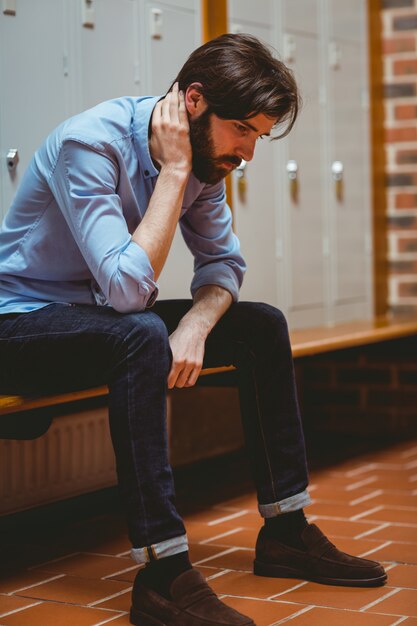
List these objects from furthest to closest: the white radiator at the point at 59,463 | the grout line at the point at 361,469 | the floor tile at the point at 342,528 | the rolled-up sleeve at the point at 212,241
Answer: the grout line at the point at 361,469 < the white radiator at the point at 59,463 < the floor tile at the point at 342,528 < the rolled-up sleeve at the point at 212,241

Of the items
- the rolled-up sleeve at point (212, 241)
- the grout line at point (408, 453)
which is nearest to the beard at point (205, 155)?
the rolled-up sleeve at point (212, 241)

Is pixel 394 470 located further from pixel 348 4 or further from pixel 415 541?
pixel 348 4

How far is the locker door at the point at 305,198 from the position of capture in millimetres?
3932

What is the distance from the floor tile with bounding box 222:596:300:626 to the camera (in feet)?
7.22

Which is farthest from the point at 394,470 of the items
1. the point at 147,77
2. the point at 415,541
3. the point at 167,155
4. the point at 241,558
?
the point at 167,155

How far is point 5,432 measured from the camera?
2.51 m

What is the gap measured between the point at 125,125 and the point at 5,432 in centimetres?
74

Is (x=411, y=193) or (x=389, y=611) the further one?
(x=411, y=193)

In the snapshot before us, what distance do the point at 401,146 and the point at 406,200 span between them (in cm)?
22

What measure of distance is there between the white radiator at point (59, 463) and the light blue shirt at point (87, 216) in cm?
79

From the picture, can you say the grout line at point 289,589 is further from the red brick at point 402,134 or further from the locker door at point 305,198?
the red brick at point 402,134

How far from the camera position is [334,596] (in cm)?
234

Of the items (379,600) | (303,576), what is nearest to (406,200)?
(303,576)

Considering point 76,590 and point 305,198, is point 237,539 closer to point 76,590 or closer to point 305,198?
point 76,590
